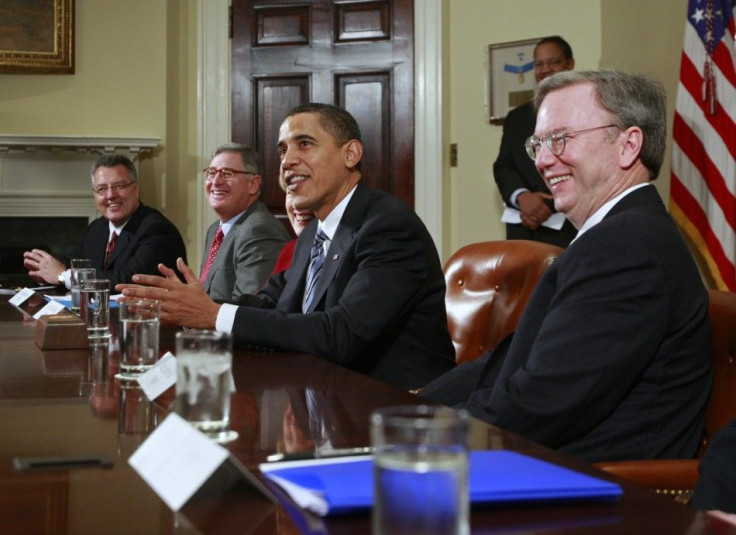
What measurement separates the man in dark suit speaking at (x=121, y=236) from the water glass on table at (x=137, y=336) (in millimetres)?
2556

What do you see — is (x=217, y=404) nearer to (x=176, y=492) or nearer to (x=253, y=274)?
(x=176, y=492)

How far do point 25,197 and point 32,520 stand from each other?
5.55m

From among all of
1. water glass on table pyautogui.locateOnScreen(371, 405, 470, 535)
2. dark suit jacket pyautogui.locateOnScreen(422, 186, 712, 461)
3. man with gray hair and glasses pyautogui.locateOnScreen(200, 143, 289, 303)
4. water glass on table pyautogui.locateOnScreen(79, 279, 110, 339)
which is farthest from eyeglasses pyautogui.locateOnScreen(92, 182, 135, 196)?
water glass on table pyautogui.locateOnScreen(371, 405, 470, 535)

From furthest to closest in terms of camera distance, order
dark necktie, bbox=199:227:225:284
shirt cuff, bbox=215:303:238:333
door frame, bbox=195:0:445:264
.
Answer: door frame, bbox=195:0:445:264 < dark necktie, bbox=199:227:225:284 < shirt cuff, bbox=215:303:238:333

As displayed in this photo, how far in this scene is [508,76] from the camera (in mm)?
5449

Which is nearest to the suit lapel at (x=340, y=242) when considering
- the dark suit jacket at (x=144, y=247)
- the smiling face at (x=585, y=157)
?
the smiling face at (x=585, y=157)

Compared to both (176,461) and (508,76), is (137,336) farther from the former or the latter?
(508,76)

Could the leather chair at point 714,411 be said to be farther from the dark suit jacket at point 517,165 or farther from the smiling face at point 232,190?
the dark suit jacket at point 517,165

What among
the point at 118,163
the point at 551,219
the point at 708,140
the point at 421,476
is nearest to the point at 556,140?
the point at 421,476

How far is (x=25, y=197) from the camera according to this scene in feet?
19.8

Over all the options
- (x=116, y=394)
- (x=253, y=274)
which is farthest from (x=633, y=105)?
(x=253, y=274)

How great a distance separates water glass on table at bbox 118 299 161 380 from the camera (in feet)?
5.03

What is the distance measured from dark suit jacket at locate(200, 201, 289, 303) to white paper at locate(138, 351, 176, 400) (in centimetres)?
217

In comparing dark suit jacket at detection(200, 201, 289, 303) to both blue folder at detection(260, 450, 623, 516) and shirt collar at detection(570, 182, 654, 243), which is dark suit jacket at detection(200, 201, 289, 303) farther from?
blue folder at detection(260, 450, 623, 516)
